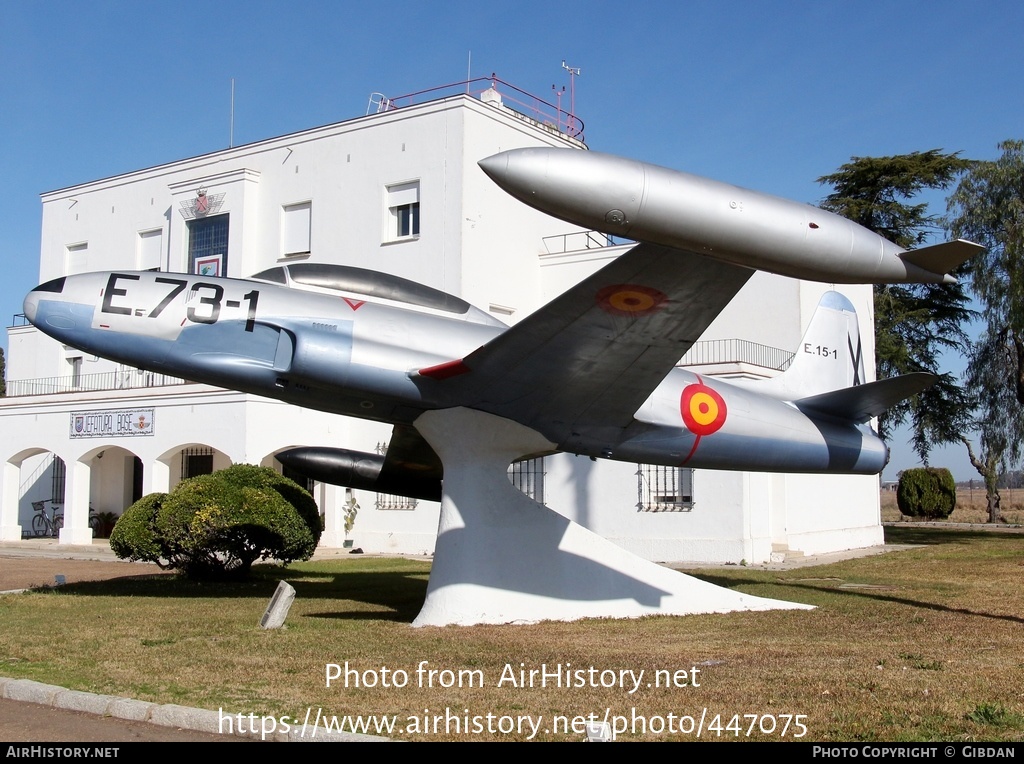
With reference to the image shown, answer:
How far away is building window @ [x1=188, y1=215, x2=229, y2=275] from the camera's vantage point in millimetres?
33062

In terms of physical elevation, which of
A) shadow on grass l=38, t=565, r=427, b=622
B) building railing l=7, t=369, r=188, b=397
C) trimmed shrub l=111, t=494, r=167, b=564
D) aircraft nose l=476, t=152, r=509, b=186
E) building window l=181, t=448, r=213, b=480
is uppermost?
building railing l=7, t=369, r=188, b=397

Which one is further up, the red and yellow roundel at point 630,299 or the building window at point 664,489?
the red and yellow roundel at point 630,299

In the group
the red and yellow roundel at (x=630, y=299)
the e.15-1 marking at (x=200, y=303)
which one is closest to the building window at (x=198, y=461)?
the e.15-1 marking at (x=200, y=303)

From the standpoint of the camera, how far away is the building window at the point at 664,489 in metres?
23.6

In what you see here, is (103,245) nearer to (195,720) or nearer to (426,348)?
(426,348)

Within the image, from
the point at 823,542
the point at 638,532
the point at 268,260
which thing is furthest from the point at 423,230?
the point at 823,542

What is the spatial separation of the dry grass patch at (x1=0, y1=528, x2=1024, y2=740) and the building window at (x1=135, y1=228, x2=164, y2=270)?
2103cm

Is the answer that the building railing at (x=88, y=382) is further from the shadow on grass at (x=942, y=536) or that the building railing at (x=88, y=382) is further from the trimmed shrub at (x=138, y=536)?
the shadow on grass at (x=942, y=536)

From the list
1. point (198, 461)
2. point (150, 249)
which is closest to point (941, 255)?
point (198, 461)

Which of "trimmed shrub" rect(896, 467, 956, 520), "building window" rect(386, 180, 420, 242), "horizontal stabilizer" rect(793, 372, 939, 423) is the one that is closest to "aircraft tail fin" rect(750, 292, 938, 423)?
"horizontal stabilizer" rect(793, 372, 939, 423)

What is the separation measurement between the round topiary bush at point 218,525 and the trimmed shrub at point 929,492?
3757cm

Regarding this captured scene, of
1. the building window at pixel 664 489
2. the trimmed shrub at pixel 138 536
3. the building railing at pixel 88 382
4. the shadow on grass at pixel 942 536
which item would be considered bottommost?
the shadow on grass at pixel 942 536

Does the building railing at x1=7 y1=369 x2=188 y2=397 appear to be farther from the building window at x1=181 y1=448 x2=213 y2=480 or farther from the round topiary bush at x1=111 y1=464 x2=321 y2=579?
the round topiary bush at x1=111 y1=464 x2=321 y2=579

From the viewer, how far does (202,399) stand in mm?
28719
